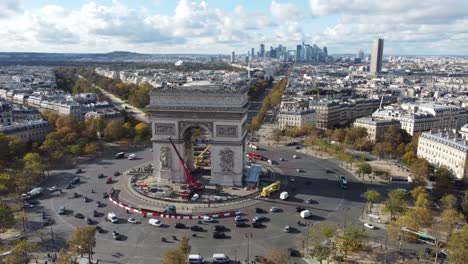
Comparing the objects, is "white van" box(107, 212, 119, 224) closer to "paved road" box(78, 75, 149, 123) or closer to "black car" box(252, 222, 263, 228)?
"black car" box(252, 222, 263, 228)

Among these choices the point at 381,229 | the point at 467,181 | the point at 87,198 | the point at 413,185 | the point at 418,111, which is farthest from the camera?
the point at 418,111

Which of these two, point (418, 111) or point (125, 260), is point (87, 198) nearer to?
point (125, 260)

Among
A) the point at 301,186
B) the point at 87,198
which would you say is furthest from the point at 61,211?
the point at 301,186

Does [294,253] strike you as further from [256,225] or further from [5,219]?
[5,219]

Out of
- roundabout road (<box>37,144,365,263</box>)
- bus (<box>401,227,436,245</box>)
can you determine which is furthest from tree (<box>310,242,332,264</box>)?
bus (<box>401,227,436,245</box>)

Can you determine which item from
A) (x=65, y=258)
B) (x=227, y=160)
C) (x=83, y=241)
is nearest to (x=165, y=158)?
(x=227, y=160)

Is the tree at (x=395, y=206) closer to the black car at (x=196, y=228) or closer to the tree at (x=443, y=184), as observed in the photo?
the tree at (x=443, y=184)
